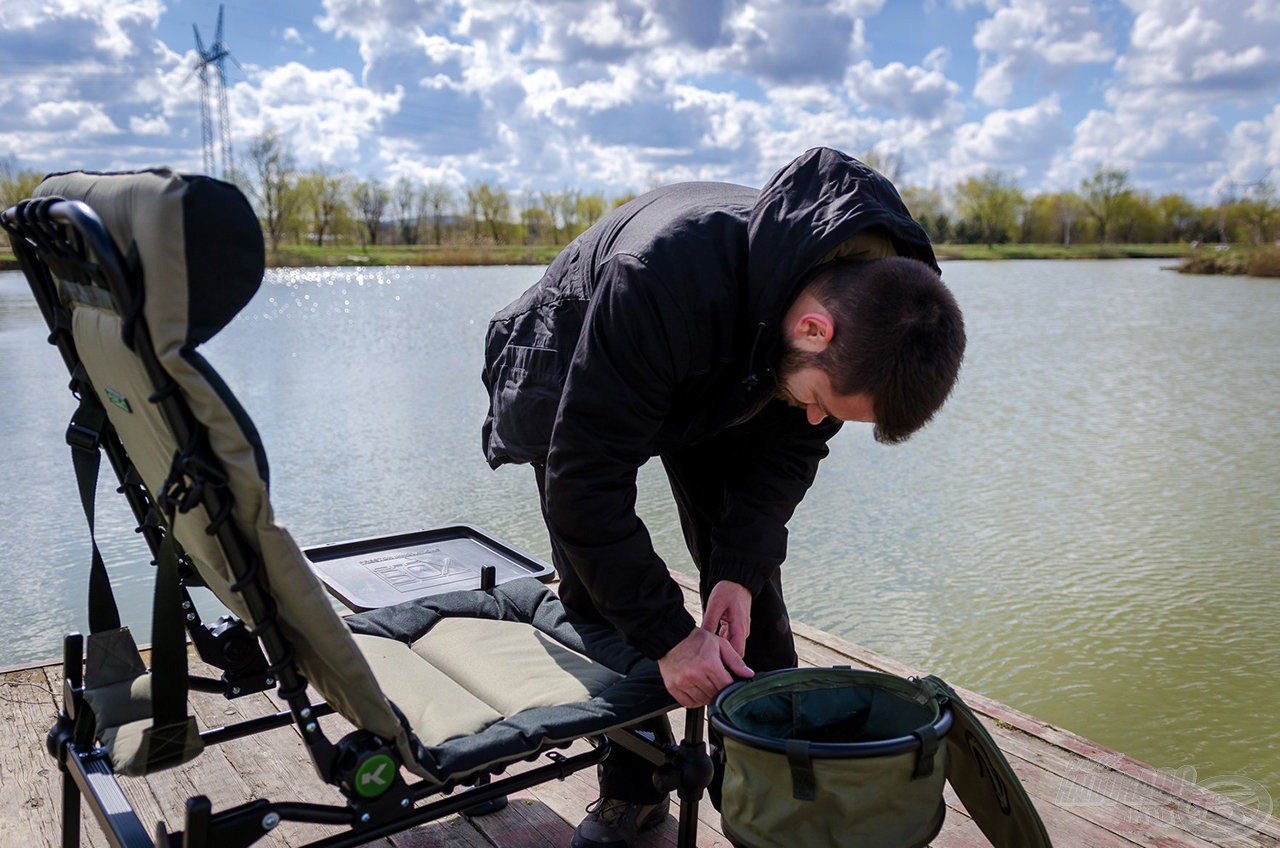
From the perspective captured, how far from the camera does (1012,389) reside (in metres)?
7.90

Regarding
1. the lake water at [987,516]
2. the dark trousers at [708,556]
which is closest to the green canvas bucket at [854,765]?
the dark trousers at [708,556]

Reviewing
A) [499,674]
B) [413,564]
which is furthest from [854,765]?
[413,564]

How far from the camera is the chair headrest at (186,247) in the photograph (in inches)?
40.1

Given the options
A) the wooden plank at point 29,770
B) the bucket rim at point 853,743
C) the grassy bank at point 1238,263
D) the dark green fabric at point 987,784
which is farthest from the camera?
the grassy bank at point 1238,263

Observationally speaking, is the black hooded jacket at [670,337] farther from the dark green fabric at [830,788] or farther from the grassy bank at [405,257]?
the grassy bank at [405,257]

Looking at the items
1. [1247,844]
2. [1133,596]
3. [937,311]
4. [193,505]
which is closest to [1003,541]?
[1133,596]

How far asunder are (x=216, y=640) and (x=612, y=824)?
2.44ft

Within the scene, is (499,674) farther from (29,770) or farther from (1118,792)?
(1118,792)

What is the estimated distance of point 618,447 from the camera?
55.4 inches

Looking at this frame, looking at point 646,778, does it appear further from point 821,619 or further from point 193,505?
point 821,619

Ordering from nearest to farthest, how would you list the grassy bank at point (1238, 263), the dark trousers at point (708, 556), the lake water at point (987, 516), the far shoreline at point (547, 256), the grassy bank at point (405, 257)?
the dark trousers at point (708, 556), the lake water at point (987, 516), the grassy bank at point (1238, 263), the far shoreline at point (547, 256), the grassy bank at point (405, 257)

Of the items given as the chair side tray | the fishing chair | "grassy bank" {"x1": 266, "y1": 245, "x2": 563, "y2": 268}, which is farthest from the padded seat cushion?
"grassy bank" {"x1": 266, "y1": 245, "x2": 563, "y2": 268}

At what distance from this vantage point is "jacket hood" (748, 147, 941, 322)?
135 cm

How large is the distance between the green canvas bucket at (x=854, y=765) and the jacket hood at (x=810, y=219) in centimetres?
57
